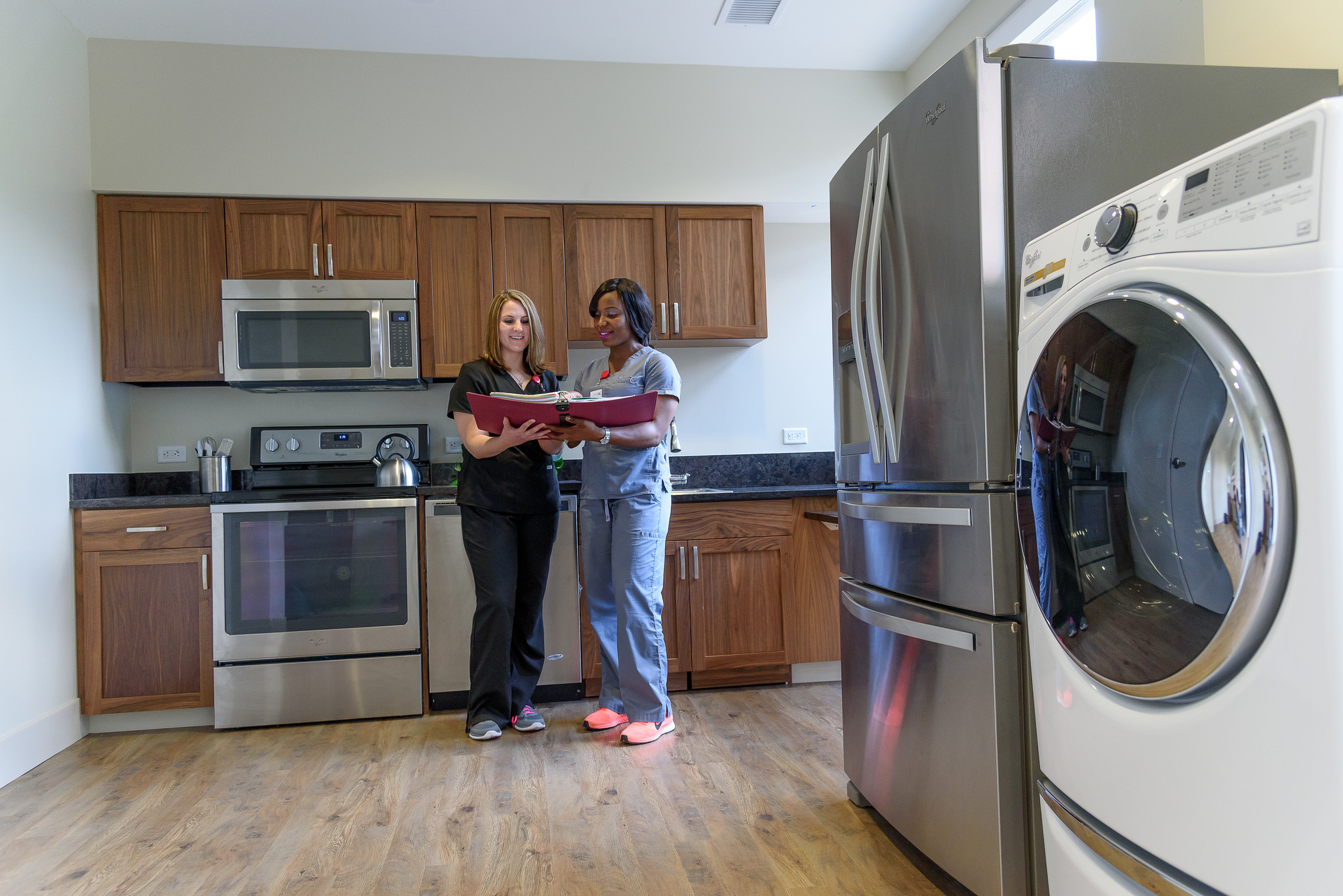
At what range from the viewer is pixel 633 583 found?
2521 mm

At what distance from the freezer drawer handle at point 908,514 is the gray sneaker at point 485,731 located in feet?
4.45

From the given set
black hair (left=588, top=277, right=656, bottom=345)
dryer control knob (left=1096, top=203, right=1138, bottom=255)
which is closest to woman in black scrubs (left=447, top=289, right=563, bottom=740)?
black hair (left=588, top=277, right=656, bottom=345)

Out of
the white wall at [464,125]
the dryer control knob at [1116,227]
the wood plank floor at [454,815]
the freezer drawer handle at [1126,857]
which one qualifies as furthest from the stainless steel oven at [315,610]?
the dryer control knob at [1116,227]

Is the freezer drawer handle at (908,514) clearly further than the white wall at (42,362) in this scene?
No

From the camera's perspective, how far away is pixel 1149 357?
38.3 inches

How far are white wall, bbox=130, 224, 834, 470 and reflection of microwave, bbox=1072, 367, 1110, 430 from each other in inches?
105

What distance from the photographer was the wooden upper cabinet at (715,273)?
348 centimetres

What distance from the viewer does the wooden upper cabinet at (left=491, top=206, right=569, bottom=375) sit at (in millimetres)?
3375

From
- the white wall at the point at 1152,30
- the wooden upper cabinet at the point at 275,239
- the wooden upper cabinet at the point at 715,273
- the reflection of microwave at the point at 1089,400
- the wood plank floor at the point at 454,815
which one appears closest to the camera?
the reflection of microwave at the point at 1089,400

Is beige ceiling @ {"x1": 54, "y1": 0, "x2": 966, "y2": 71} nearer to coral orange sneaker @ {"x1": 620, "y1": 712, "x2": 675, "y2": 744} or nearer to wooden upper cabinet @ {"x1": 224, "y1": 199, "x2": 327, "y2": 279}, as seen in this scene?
wooden upper cabinet @ {"x1": 224, "y1": 199, "x2": 327, "y2": 279}

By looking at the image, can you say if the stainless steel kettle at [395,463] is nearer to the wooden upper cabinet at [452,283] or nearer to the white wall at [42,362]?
the wooden upper cabinet at [452,283]

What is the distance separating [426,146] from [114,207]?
117 centimetres

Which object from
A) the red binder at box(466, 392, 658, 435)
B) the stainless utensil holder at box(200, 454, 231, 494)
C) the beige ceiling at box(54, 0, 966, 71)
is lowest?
the stainless utensil holder at box(200, 454, 231, 494)

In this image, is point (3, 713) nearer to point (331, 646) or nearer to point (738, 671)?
point (331, 646)
